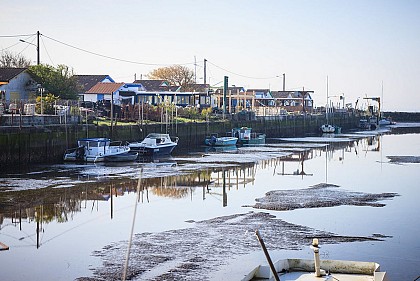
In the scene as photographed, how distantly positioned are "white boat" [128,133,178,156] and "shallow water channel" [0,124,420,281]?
226 inches

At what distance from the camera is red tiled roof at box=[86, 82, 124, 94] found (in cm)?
7978

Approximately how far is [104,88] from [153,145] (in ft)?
100

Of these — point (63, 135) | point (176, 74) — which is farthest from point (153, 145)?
point (176, 74)

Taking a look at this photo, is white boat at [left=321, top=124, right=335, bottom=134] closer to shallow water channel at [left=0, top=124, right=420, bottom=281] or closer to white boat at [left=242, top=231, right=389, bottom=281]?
shallow water channel at [left=0, top=124, right=420, bottom=281]

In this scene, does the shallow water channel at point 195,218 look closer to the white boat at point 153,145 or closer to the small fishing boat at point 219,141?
the white boat at point 153,145

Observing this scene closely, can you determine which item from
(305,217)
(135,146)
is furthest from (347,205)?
(135,146)

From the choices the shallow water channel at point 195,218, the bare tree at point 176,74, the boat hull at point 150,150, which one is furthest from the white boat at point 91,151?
the bare tree at point 176,74

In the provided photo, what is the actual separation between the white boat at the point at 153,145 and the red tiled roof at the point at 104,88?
27.2 meters

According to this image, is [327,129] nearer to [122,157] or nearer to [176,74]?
[176,74]

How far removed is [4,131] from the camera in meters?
41.5

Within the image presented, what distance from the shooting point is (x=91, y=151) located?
152 feet

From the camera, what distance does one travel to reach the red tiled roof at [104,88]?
262 ft

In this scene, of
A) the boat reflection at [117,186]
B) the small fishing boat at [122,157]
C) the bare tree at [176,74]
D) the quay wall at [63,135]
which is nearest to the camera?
the boat reflection at [117,186]

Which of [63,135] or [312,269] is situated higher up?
[63,135]
